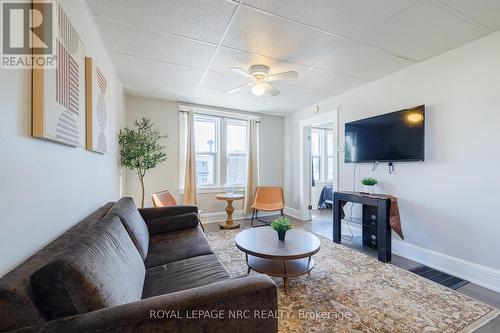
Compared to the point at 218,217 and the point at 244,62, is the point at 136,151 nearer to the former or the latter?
the point at 244,62

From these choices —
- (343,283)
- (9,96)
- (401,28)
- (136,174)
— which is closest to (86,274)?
(9,96)

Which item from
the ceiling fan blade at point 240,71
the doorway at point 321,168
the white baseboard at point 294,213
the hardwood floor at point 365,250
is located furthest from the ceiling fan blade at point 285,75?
the doorway at point 321,168

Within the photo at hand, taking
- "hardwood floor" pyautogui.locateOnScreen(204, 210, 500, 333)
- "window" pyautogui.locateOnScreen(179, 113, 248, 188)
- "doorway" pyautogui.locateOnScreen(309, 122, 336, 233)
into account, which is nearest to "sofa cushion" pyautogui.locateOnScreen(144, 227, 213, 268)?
"hardwood floor" pyautogui.locateOnScreen(204, 210, 500, 333)

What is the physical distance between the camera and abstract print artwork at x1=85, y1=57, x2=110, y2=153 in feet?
5.46

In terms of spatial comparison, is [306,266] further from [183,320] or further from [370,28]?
[370,28]

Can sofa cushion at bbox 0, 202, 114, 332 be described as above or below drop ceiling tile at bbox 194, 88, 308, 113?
below

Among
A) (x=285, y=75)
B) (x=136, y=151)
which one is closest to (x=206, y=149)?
(x=136, y=151)

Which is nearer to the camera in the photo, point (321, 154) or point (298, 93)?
point (298, 93)

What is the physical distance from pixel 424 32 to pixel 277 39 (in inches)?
54.9

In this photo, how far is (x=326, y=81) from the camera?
3193 millimetres

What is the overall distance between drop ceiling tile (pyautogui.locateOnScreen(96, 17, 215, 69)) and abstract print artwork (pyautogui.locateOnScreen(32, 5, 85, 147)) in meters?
0.61

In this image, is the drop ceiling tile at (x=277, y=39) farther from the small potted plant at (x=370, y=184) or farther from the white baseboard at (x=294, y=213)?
the white baseboard at (x=294, y=213)

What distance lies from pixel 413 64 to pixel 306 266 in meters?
2.75

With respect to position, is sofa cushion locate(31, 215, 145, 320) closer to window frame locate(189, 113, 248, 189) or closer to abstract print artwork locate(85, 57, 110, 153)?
abstract print artwork locate(85, 57, 110, 153)
